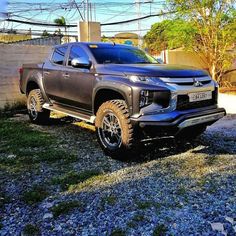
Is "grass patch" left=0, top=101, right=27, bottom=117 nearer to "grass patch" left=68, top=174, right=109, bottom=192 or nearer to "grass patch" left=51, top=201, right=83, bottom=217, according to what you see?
"grass patch" left=68, top=174, right=109, bottom=192

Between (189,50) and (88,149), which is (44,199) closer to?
(88,149)

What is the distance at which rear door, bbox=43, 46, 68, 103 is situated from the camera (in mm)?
6355

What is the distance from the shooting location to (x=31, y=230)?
2.99 m

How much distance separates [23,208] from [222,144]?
354cm

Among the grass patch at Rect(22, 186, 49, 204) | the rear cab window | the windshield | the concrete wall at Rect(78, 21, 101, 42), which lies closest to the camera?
the grass patch at Rect(22, 186, 49, 204)

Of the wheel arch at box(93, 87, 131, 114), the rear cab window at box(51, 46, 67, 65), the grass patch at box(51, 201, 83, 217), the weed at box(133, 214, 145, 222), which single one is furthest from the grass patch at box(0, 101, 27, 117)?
the weed at box(133, 214, 145, 222)

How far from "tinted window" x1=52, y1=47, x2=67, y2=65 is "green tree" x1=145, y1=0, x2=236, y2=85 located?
797 centimetres

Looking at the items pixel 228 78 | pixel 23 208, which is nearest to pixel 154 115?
pixel 23 208

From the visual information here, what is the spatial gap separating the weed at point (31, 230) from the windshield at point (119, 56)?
10.2 ft

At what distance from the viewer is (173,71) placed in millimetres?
4727

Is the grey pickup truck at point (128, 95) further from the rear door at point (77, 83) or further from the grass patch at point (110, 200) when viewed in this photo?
the grass patch at point (110, 200)

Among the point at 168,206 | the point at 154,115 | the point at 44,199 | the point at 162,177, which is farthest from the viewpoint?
the point at 154,115

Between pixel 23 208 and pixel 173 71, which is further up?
pixel 173 71

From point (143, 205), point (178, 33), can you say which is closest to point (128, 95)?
point (143, 205)
